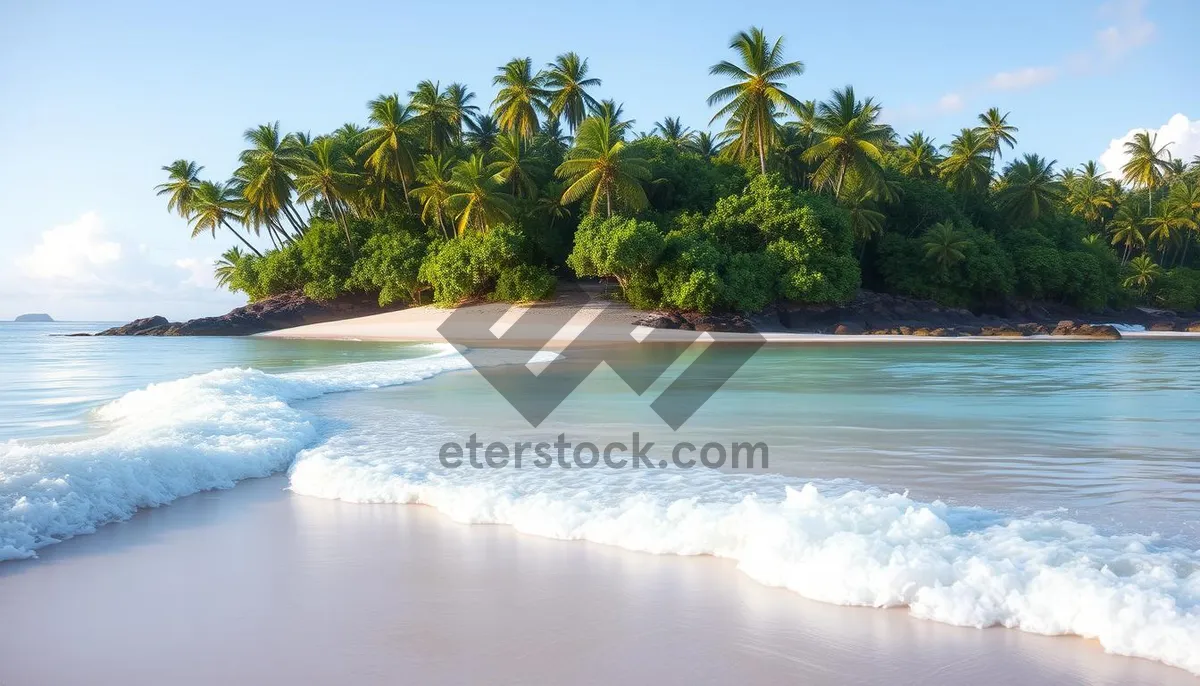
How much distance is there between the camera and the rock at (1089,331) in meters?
31.0

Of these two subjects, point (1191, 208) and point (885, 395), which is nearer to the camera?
point (885, 395)

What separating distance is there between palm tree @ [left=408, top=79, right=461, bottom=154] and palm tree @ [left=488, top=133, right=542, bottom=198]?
4.53 meters

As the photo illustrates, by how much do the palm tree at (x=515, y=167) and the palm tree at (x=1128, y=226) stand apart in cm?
3960

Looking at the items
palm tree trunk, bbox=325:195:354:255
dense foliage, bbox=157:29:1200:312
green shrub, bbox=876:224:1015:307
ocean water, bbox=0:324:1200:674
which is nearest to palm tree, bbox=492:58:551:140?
dense foliage, bbox=157:29:1200:312

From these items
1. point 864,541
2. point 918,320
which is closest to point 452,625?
point 864,541

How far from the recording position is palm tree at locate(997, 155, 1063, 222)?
140 ft

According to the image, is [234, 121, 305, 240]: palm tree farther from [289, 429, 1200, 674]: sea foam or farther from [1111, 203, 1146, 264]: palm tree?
[1111, 203, 1146, 264]: palm tree

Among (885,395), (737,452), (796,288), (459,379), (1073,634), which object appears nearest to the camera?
(1073,634)

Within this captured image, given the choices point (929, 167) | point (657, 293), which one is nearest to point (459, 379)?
point (657, 293)

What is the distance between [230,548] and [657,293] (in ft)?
97.8

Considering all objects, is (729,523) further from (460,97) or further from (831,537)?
(460,97)

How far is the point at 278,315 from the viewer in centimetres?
4312

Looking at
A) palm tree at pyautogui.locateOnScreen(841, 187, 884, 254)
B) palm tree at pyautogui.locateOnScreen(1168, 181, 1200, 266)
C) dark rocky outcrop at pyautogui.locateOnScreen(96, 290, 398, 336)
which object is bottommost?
dark rocky outcrop at pyautogui.locateOnScreen(96, 290, 398, 336)

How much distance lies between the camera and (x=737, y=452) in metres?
6.73
